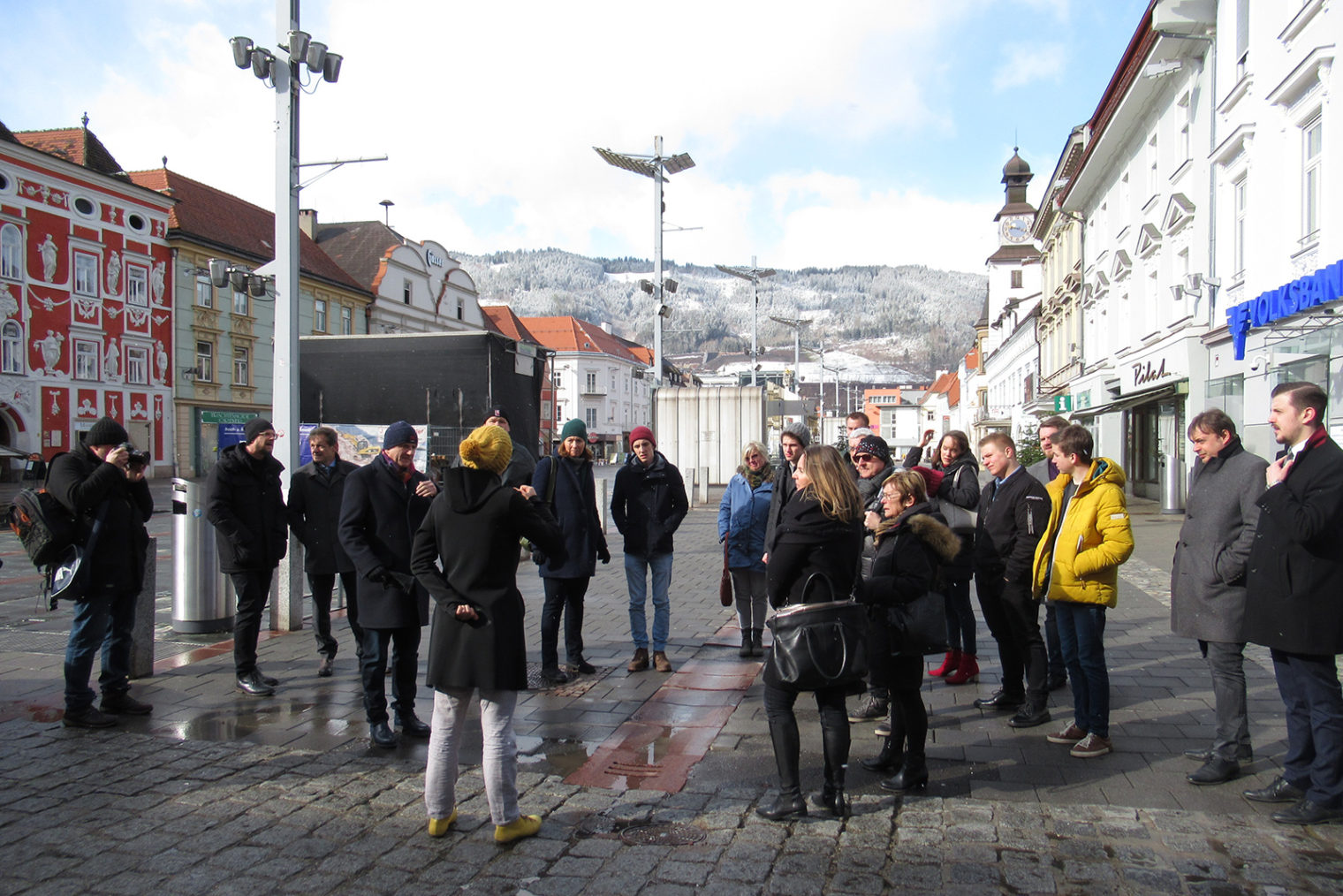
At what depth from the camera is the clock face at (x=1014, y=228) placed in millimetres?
60875

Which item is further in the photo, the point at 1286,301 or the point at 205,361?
the point at 205,361

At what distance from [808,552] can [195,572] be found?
6.00 meters

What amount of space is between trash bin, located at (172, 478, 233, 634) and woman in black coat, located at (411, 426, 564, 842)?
4655mm

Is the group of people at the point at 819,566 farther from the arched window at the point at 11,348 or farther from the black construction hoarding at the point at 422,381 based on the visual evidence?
the arched window at the point at 11,348

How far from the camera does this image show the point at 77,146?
1529 inches

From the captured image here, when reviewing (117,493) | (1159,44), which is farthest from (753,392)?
(117,493)

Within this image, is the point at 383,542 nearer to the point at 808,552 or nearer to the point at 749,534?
the point at 808,552

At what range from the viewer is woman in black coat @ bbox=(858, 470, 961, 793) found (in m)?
4.46

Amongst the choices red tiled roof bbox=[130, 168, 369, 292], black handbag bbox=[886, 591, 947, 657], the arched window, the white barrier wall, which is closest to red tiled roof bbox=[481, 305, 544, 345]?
red tiled roof bbox=[130, 168, 369, 292]

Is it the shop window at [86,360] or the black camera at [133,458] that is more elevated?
the shop window at [86,360]

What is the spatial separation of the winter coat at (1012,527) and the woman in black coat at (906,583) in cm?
113

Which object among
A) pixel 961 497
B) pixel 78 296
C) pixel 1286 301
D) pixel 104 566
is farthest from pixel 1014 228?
pixel 104 566

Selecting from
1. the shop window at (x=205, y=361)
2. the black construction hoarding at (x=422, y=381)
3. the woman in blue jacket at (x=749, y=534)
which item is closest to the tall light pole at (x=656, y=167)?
the black construction hoarding at (x=422, y=381)

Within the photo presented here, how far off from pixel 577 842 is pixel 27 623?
290 inches
